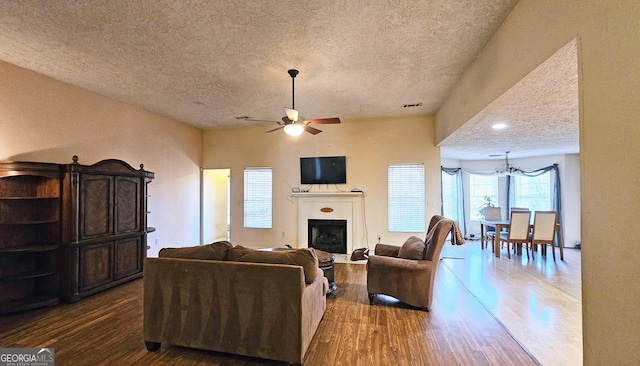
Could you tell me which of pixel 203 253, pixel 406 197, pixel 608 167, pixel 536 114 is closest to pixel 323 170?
pixel 406 197

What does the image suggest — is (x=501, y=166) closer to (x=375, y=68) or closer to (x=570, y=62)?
(x=375, y=68)

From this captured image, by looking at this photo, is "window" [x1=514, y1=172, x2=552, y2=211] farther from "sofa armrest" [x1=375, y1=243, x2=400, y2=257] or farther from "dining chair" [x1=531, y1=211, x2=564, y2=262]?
"sofa armrest" [x1=375, y1=243, x2=400, y2=257]

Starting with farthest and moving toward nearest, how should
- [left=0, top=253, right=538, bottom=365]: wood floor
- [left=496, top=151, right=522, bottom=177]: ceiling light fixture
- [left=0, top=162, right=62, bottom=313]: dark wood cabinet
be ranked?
[left=496, top=151, right=522, bottom=177]: ceiling light fixture
[left=0, top=162, right=62, bottom=313]: dark wood cabinet
[left=0, top=253, right=538, bottom=365]: wood floor

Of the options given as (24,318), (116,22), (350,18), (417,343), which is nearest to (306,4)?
(350,18)

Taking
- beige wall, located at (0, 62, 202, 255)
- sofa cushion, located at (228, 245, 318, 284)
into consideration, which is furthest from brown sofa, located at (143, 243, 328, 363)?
beige wall, located at (0, 62, 202, 255)

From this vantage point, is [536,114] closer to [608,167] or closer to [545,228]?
[608,167]

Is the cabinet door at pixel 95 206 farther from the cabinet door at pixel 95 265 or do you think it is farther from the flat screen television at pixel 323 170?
the flat screen television at pixel 323 170

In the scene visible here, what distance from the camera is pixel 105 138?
4551mm

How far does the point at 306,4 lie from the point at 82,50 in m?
2.68

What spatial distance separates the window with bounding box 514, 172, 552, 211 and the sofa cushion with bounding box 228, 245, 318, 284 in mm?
8068

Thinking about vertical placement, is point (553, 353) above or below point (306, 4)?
below

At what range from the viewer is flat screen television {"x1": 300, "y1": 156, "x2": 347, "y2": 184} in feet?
20.4

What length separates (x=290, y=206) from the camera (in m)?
6.56

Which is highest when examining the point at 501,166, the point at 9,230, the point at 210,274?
the point at 501,166
